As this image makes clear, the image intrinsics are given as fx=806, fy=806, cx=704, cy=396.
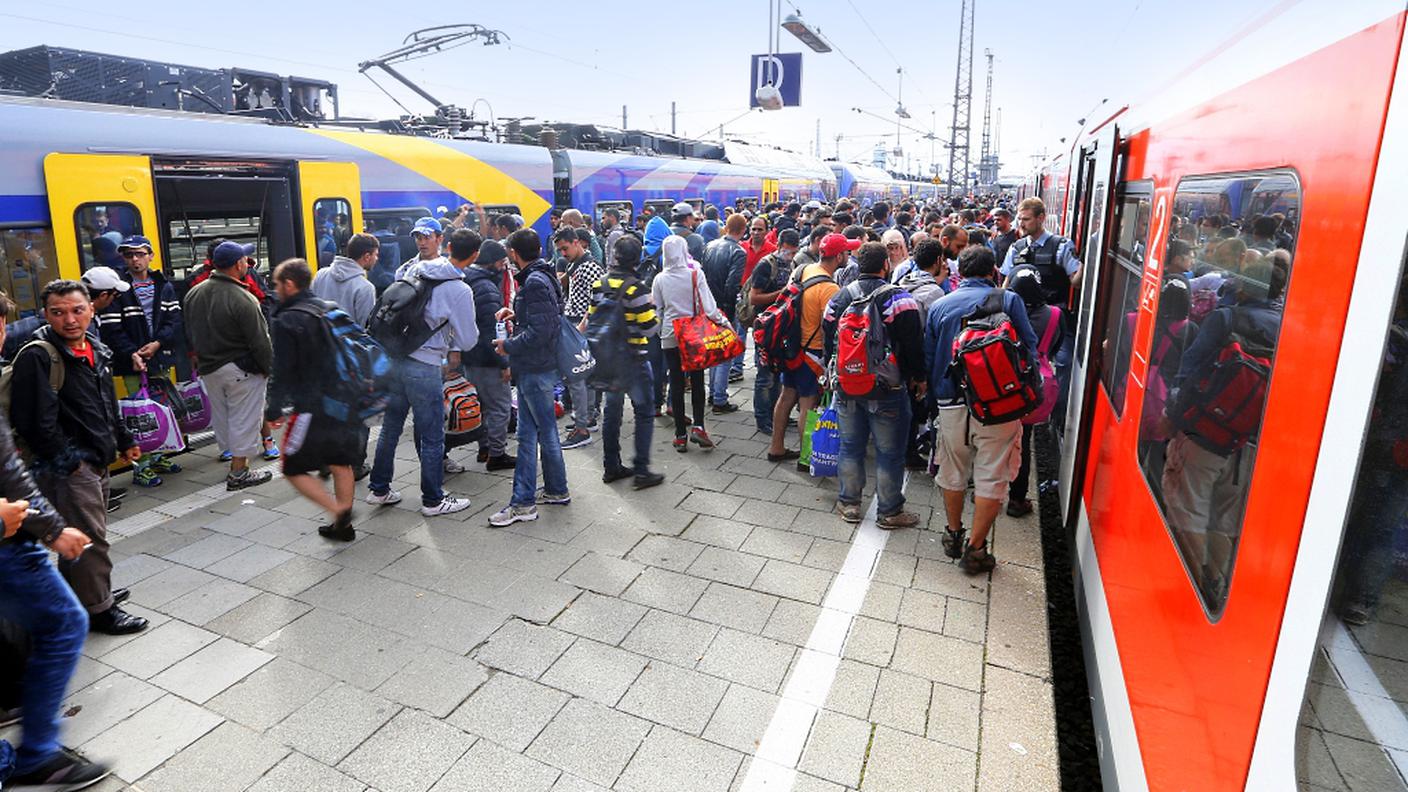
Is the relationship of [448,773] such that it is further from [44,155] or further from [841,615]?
[44,155]

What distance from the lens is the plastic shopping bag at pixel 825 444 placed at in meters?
5.50

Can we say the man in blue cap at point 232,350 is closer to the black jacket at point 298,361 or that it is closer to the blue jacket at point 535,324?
the black jacket at point 298,361

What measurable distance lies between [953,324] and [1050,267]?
2.09 metres

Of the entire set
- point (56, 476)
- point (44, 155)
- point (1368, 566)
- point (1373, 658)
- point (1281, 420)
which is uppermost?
point (44, 155)

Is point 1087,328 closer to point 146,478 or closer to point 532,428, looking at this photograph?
point 532,428

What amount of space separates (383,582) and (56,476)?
151 cm

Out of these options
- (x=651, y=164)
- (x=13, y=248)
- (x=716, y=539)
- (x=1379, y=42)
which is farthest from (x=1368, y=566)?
(x=651, y=164)

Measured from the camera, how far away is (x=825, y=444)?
560 cm

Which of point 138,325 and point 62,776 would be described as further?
point 138,325

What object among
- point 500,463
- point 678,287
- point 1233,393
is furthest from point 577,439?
point 1233,393

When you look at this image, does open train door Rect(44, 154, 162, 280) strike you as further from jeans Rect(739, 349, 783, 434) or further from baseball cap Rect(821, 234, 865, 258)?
baseball cap Rect(821, 234, 865, 258)

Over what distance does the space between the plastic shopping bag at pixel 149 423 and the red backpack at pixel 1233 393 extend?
6.12 metres

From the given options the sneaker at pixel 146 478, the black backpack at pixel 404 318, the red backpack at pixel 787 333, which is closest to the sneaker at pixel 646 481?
the red backpack at pixel 787 333

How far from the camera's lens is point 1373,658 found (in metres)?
1.18
